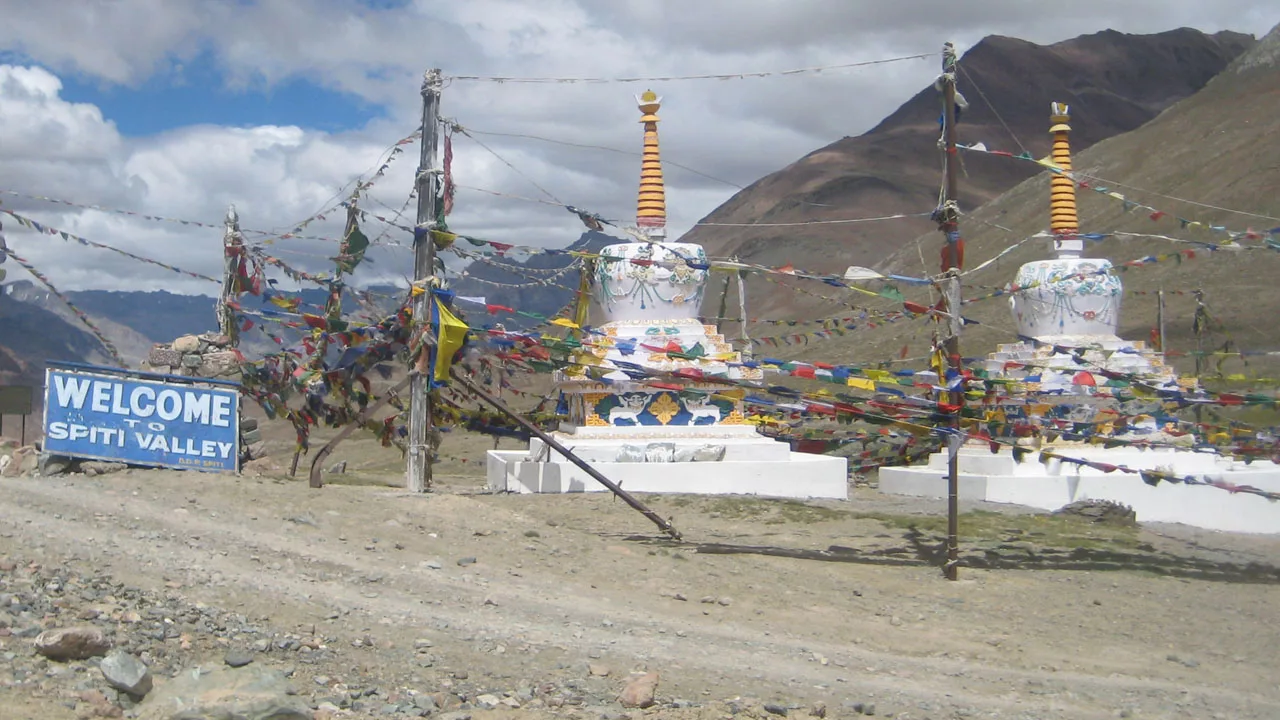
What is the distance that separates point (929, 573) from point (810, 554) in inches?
42.7

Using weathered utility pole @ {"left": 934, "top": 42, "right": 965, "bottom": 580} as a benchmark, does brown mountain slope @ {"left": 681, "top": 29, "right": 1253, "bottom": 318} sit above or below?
above

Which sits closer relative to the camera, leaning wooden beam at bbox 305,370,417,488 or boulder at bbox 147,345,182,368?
leaning wooden beam at bbox 305,370,417,488

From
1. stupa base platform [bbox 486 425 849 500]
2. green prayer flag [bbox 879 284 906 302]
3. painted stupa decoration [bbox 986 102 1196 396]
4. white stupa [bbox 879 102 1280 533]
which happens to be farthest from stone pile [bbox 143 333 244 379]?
painted stupa decoration [bbox 986 102 1196 396]

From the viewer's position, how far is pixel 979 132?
371 feet

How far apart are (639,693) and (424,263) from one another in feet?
22.0

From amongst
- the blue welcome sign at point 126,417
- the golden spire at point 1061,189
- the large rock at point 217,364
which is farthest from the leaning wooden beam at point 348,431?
the golden spire at point 1061,189

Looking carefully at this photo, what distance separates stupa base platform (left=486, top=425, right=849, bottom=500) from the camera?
14281mm

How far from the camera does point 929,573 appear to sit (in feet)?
34.9

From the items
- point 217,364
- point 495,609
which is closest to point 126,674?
point 495,609

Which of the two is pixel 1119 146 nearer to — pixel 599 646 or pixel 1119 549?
pixel 1119 549

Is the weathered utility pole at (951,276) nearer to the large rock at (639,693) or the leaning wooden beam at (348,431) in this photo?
the large rock at (639,693)

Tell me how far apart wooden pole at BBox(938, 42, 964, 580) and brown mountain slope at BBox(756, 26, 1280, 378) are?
19288 mm

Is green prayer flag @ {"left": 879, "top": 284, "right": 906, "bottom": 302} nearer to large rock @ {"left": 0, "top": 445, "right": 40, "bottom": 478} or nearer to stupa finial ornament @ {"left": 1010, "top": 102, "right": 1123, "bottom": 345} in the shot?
stupa finial ornament @ {"left": 1010, "top": 102, "right": 1123, "bottom": 345}

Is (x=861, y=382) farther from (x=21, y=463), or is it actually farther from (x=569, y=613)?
(x=21, y=463)
